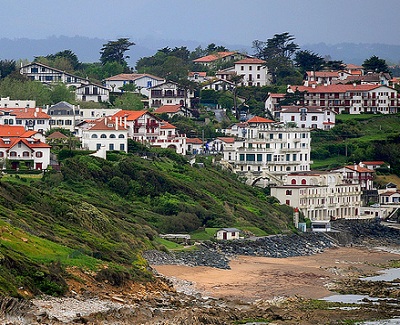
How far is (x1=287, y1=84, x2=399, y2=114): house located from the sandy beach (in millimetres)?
45860

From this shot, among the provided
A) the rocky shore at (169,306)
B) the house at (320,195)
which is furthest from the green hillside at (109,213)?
the house at (320,195)

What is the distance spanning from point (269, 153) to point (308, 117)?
16812mm

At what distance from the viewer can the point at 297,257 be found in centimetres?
8456

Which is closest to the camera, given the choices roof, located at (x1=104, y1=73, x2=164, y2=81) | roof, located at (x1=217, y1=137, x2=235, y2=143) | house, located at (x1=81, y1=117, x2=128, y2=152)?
house, located at (x1=81, y1=117, x2=128, y2=152)

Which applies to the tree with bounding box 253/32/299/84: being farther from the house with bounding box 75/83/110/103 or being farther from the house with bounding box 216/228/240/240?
the house with bounding box 216/228/240/240

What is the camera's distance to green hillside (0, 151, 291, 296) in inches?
2313

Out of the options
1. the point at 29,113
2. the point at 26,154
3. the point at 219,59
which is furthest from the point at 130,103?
the point at 219,59

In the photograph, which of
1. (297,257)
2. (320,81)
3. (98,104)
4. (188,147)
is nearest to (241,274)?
(297,257)

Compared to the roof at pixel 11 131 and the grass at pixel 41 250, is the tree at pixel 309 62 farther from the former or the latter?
the grass at pixel 41 250

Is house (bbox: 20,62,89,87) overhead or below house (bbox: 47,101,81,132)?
overhead

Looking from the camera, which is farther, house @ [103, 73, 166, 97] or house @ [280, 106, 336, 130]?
house @ [103, 73, 166, 97]

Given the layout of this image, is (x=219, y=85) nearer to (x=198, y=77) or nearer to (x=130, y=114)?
(x=198, y=77)

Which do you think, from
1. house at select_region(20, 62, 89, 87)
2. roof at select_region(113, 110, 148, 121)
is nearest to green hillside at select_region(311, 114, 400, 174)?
roof at select_region(113, 110, 148, 121)

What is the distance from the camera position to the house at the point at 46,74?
5256 inches
